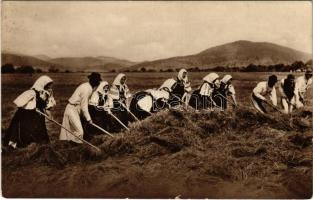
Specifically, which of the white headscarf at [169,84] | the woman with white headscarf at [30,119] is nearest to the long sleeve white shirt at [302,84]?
the white headscarf at [169,84]

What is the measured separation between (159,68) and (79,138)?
1.37 m

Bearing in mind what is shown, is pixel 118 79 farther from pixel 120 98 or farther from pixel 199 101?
pixel 199 101

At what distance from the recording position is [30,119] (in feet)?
19.8

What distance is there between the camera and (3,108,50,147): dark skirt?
6.03 m

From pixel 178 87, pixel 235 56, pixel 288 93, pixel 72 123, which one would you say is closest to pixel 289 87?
pixel 288 93

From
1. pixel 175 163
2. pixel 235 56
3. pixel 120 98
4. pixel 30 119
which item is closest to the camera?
pixel 175 163

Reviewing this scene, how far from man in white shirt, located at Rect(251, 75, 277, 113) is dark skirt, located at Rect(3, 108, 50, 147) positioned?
2.75 m

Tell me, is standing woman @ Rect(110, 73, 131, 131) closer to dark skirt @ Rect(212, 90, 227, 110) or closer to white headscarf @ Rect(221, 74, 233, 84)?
dark skirt @ Rect(212, 90, 227, 110)

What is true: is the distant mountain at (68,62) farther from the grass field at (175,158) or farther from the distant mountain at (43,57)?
the grass field at (175,158)

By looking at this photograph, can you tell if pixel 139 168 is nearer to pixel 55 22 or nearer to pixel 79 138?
pixel 79 138

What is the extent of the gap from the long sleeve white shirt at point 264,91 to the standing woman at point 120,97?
1.67m

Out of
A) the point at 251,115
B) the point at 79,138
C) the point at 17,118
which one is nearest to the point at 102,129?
the point at 79,138

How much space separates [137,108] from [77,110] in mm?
772

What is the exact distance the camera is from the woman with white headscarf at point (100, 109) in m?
6.11
